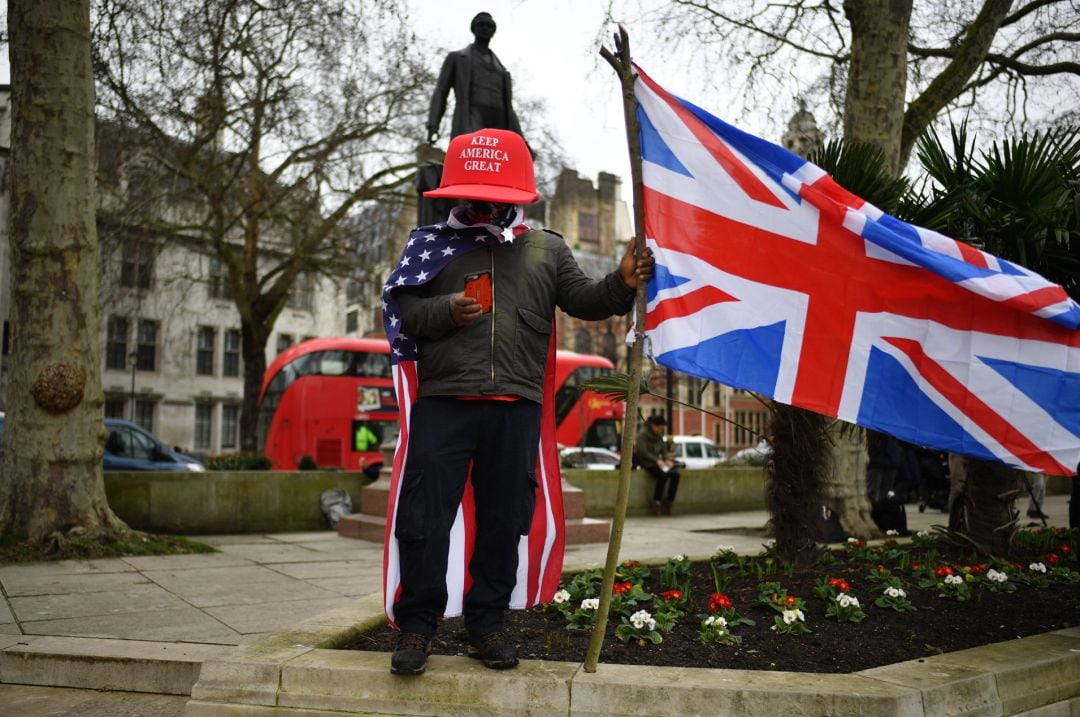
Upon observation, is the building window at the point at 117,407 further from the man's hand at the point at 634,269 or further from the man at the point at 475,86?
the man's hand at the point at 634,269

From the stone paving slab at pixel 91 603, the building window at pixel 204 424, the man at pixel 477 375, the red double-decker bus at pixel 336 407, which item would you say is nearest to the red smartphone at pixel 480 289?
the man at pixel 477 375

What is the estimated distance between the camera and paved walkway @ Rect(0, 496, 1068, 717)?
4.22 m

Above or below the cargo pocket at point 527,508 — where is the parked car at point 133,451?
below

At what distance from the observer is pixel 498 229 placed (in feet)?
12.1

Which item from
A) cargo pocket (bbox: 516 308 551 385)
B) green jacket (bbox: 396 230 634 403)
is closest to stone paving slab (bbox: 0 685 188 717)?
green jacket (bbox: 396 230 634 403)

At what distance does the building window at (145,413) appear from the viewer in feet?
150

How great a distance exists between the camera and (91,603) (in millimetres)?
5738

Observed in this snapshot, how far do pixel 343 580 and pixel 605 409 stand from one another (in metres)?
23.1

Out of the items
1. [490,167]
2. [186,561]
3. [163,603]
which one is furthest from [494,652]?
[186,561]

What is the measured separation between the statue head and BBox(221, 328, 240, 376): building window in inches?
1672

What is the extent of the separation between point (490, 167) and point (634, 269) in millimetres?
650

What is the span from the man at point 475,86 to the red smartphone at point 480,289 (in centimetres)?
554

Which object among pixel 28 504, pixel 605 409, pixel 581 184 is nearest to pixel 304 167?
pixel 605 409

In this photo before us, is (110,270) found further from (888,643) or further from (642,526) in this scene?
(888,643)
